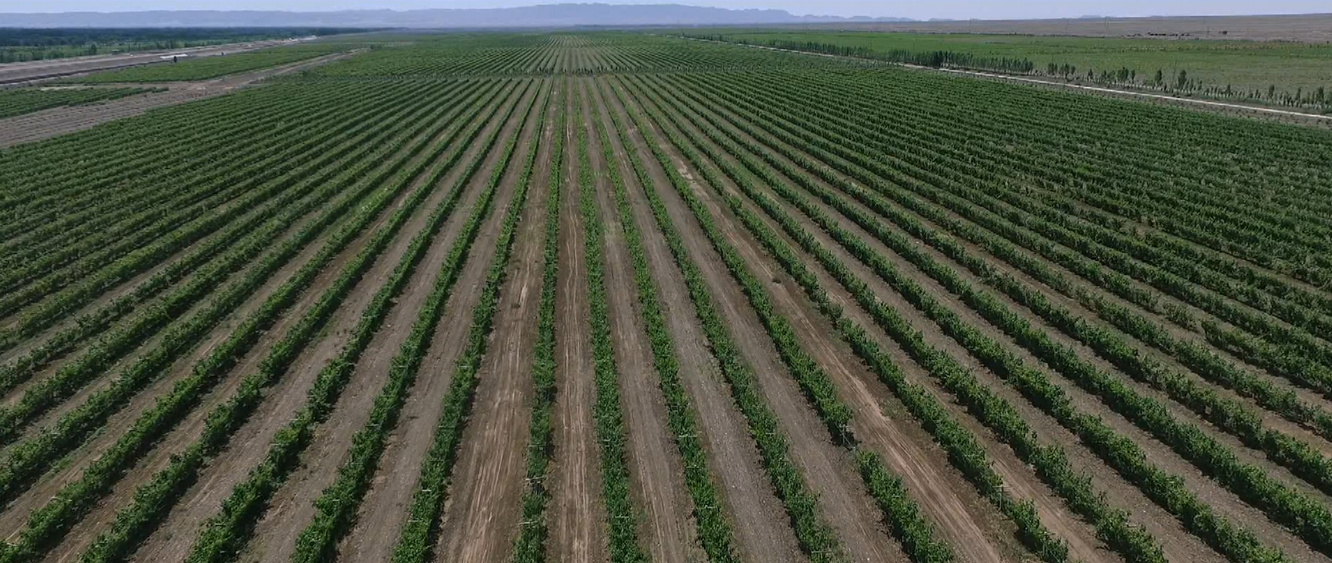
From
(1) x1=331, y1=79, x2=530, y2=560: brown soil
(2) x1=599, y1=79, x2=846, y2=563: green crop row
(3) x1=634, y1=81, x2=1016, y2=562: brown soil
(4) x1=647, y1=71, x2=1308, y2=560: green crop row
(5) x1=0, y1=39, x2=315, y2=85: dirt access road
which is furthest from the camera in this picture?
(5) x1=0, y1=39, x2=315, y2=85: dirt access road

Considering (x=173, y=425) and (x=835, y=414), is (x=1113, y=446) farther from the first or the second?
(x=173, y=425)

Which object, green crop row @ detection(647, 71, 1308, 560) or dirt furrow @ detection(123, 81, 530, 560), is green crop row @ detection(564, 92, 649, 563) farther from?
green crop row @ detection(647, 71, 1308, 560)

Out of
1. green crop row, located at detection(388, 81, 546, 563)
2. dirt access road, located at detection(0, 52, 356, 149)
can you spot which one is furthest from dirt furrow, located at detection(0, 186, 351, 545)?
dirt access road, located at detection(0, 52, 356, 149)

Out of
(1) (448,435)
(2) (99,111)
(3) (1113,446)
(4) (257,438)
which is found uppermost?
(2) (99,111)

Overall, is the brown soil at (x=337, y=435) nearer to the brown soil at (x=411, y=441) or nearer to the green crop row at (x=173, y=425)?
the brown soil at (x=411, y=441)

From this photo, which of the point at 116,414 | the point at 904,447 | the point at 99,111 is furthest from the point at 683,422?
the point at 99,111

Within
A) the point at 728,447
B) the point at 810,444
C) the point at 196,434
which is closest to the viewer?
the point at 728,447
